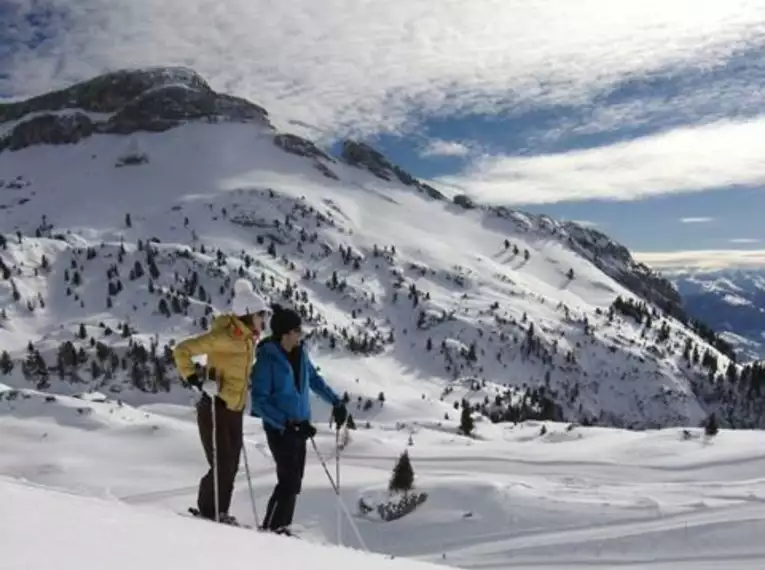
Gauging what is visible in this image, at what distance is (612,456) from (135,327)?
15372cm

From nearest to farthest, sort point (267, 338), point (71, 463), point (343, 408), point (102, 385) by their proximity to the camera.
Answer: point (267, 338), point (343, 408), point (71, 463), point (102, 385)

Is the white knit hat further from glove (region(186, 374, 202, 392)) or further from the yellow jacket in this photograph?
glove (region(186, 374, 202, 392))

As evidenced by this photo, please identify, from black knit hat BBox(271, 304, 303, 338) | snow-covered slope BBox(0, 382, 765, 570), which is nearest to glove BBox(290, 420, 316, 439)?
black knit hat BBox(271, 304, 303, 338)

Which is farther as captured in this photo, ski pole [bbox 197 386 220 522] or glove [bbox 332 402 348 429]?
glove [bbox 332 402 348 429]

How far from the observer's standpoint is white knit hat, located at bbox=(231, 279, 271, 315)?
28.7ft

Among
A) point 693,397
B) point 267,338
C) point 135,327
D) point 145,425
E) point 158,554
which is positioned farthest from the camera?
point 693,397

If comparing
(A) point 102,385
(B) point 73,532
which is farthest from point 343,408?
(A) point 102,385

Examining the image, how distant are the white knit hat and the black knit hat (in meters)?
0.29

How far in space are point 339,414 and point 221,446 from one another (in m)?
1.47

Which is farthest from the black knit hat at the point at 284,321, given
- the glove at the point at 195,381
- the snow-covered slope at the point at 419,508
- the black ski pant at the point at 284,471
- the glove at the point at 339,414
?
the snow-covered slope at the point at 419,508

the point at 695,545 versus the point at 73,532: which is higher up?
the point at 73,532

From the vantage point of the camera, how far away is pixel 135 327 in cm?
16512

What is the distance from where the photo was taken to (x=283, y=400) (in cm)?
858

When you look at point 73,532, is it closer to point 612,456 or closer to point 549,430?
point 612,456
